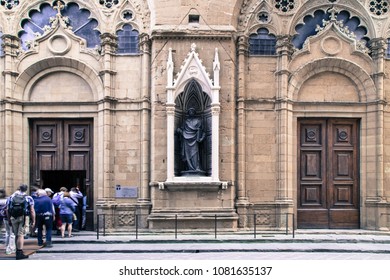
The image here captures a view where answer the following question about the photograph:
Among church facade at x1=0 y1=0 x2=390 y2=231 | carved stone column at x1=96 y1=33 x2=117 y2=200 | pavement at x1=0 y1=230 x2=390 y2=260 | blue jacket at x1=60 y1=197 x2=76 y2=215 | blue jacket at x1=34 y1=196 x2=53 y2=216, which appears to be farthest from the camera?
carved stone column at x1=96 y1=33 x2=117 y2=200

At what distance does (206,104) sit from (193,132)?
3.78ft

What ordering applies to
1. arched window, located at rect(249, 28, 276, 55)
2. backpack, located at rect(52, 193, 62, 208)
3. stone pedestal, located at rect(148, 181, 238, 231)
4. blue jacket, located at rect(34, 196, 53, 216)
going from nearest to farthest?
blue jacket, located at rect(34, 196, 53, 216), backpack, located at rect(52, 193, 62, 208), stone pedestal, located at rect(148, 181, 238, 231), arched window, located at rect(249, 28, 276, 55)

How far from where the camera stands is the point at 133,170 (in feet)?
58.0

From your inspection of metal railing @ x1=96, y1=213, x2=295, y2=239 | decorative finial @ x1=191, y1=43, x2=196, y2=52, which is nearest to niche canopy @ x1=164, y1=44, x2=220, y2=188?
decorative finial @ x1=191, y1=43, x2=196, y2=52

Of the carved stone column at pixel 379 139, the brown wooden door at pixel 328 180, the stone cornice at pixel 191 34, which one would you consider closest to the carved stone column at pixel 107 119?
the stone cornice at pixel 191 34

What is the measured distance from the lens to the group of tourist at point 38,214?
1284cm

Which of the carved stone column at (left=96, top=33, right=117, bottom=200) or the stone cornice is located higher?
the stone cornice

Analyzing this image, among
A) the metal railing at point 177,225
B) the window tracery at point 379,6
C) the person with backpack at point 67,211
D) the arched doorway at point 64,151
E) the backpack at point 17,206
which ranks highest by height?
the window tracery at point 379,6

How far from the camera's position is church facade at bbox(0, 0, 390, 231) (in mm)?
17344

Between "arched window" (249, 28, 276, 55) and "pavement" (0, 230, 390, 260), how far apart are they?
646 centimetres

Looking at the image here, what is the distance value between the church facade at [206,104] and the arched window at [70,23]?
51 mm

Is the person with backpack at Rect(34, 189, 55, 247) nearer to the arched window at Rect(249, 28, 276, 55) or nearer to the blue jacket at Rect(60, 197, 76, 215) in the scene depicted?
the blue jacket at Rect(60, 197, 76, 215)

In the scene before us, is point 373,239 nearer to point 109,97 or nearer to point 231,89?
point 231,89

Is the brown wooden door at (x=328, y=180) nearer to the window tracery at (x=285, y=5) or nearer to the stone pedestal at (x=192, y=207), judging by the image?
the stone pedestal at (x=192, y=207)
